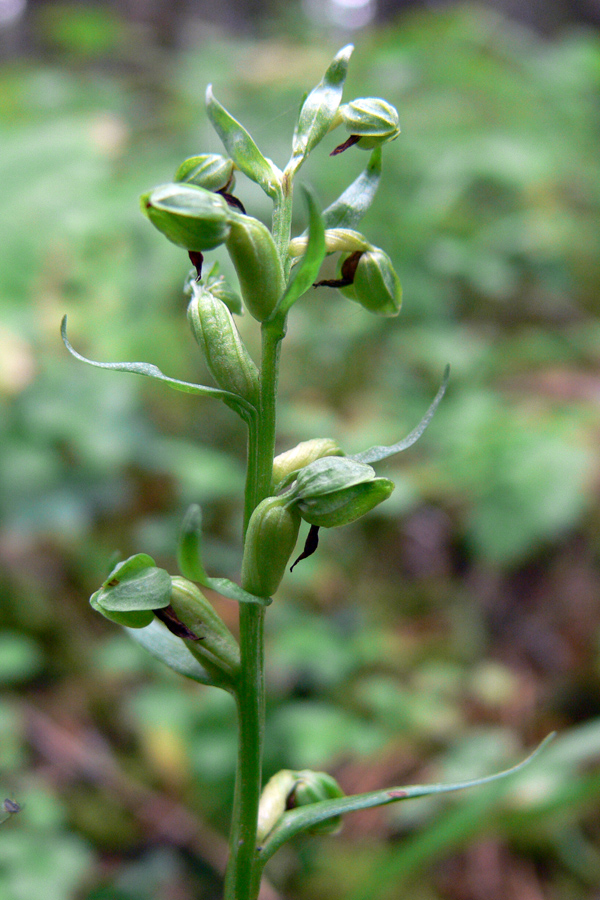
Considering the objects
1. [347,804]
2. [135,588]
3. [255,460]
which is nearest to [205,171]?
[255,460]

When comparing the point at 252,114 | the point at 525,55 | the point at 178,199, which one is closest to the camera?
the point at 178,199

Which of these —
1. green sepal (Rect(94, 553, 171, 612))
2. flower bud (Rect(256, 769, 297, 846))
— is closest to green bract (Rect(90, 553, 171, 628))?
green sepal (Rect(94, 553, 171, 612))

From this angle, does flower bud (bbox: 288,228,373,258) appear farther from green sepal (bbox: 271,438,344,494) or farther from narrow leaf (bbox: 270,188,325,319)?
green sepal (bbox: 271,438,344,494)

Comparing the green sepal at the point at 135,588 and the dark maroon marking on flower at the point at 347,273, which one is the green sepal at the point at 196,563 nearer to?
the green sepal at the point at 135,588

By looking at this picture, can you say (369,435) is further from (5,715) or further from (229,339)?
(229,339)

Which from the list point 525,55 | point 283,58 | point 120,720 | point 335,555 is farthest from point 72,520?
point 525,55

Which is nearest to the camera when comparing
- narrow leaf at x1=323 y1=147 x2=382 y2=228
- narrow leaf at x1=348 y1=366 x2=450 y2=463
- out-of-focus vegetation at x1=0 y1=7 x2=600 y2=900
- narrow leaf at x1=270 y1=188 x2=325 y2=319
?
narrow leaf at x1=270 y1=188 x2=325 y2=319
